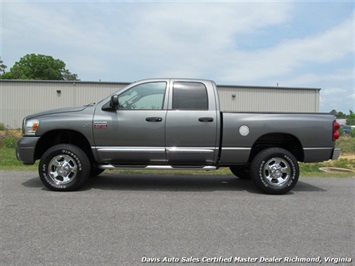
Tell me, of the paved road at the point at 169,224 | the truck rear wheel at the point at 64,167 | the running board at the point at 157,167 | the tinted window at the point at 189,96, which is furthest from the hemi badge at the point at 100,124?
the tinted window at the point at 189,96

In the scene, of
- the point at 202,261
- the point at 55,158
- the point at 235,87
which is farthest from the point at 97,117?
the point at 235,87

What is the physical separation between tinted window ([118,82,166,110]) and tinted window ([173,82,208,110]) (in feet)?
0.84

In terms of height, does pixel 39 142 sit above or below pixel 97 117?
below

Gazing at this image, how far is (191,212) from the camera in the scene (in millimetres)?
4777

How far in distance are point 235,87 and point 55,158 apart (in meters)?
28.9

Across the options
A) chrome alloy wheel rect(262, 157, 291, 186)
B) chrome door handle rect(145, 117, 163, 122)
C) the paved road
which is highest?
chrome door handle rect(145, 117, 163, 122)

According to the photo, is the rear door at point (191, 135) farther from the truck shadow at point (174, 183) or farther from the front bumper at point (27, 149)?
the front bumper at point (27, 149)

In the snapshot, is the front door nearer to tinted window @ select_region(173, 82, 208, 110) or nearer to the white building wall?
tinted window @ select_region(173, 82, 208, 110)

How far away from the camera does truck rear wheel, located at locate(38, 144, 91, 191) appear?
5918 millimetres

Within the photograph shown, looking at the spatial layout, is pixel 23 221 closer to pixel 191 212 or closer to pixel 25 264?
pixel 25 264

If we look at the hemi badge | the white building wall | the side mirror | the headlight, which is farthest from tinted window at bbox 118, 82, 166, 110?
the white building wall

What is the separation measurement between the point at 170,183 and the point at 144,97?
1925mm

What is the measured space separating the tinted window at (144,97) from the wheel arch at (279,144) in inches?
78.3

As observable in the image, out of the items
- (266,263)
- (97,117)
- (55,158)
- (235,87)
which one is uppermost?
(235,87)
